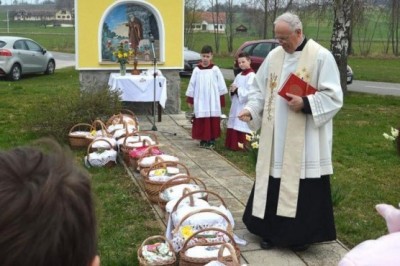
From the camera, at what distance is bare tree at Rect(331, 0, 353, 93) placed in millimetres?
14211

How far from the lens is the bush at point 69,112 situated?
29.4ft

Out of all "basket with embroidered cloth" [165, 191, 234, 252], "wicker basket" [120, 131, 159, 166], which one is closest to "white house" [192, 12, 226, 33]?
"wicker basket" [120, 131, 159, 166]

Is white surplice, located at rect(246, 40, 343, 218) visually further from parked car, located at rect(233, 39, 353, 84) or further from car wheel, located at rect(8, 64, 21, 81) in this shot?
car wheel, located at rect(8, 64, 21, 81)

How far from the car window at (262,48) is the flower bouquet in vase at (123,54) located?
739 cm

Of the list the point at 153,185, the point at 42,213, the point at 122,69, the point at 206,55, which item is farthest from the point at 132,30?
the point at 42,213

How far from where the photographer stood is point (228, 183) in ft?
21.9

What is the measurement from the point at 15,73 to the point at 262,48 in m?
8.29

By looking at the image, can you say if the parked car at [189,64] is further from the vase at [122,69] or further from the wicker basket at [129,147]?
the wicker basket at [129,147]

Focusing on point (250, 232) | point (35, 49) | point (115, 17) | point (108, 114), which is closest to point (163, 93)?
point (108, 114)

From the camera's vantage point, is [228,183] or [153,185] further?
[228,183]

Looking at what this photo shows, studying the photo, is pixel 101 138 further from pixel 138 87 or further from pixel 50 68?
pixel 50 68

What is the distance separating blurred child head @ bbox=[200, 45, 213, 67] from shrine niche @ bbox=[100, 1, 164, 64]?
9.77 feet

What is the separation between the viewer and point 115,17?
11.6m

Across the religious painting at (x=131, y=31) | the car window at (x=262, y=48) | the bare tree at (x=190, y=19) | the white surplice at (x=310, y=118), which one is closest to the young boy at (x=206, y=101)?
the religious painting at (x=131, y=31)
